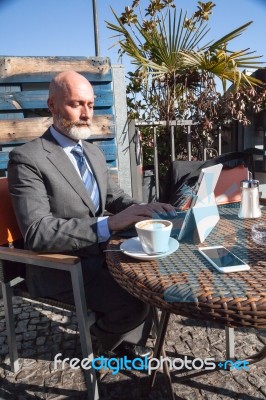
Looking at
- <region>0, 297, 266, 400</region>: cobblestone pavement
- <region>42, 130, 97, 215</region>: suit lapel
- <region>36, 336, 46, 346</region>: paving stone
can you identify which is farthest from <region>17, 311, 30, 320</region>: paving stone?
<region>42, 130, 97, 215</region>: suit lapel

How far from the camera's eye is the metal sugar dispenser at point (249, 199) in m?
1.57

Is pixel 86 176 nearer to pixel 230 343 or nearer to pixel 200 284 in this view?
pixel 200 284

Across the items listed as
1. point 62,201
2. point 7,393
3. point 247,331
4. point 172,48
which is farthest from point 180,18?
point 7,393

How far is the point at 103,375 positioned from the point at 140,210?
1031mm

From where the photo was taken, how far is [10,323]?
184cm

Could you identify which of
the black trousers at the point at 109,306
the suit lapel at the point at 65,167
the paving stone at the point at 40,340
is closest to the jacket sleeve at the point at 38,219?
the suit lapel at the point at 65,167

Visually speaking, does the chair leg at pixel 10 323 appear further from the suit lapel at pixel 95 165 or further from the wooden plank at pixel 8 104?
the wooden plank at pixel 8 104

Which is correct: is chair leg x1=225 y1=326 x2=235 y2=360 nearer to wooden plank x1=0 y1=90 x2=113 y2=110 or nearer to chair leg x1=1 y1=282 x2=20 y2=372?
chair leg x1=1 y1=282 x2=20 y2=372

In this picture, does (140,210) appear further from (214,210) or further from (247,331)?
(247,331)

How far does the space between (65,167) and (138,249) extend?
0.75 meters

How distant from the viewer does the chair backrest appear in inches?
65.8

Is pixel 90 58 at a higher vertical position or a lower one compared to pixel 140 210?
higher

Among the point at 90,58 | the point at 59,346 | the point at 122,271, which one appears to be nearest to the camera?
the point at 122,271

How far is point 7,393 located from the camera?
1.75 m
